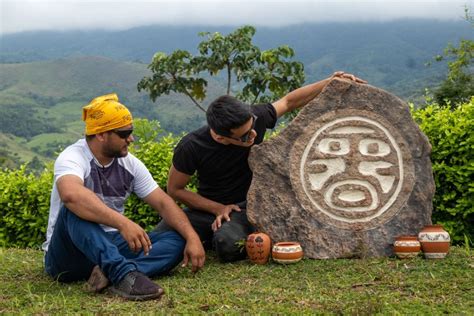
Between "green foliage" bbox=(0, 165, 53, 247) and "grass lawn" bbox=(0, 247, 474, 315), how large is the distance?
1846mm

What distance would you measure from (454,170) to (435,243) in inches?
49.1

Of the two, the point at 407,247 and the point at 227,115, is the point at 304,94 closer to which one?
the point at 227,115

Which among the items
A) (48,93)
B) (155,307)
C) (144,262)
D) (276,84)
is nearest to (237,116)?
(144,262)

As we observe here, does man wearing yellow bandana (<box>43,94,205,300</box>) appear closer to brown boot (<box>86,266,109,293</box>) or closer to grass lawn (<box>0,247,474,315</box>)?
brown boot (<box>86,266,109,293</box>)

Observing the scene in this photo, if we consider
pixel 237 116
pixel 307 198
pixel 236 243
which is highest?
pixel 237 116

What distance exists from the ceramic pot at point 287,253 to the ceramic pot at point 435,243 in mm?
1032

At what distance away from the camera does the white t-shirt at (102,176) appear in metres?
4.78

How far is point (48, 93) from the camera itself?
150m

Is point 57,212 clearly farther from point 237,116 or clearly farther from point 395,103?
point 395,103

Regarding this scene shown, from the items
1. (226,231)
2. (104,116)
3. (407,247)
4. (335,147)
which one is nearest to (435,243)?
(407,247)

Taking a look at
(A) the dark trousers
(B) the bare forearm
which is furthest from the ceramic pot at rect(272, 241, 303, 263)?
(B) the bare forearm

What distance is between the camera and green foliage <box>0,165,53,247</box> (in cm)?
748

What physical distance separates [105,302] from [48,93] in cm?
15217

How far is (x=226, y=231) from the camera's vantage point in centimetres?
568
